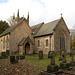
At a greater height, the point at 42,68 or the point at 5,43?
the point at 5,43

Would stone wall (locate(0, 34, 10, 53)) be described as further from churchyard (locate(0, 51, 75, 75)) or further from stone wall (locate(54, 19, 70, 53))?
stone wall (locate(54, 19, 70, 53))

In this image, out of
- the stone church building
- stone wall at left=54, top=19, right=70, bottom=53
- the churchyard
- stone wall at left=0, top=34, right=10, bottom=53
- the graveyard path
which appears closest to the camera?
the churchyard

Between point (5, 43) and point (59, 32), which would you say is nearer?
point (59, 32)

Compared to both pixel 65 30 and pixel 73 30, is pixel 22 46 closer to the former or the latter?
pixel 65 30

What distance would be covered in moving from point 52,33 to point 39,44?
6.41 metres

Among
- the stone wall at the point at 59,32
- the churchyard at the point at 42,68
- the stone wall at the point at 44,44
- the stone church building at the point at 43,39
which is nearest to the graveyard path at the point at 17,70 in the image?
the churchyard at the point at 42,68

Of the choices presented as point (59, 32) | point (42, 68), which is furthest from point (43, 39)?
point (42, 68)

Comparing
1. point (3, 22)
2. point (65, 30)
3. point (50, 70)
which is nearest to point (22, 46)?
point (65, 30)

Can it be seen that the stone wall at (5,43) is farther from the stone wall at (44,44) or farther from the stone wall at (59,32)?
the stone wall at (59,32)

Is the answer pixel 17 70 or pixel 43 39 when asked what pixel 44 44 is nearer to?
pixel 43 39

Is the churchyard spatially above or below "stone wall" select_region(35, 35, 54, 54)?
below

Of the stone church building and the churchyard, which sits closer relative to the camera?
the churchyard

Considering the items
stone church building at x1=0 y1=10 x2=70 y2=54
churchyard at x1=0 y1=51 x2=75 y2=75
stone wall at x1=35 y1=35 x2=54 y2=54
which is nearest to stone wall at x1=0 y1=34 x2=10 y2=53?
stone church building at x1=0 y1=10 x2=70 y2=54

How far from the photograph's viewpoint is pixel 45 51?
84.2 feet
